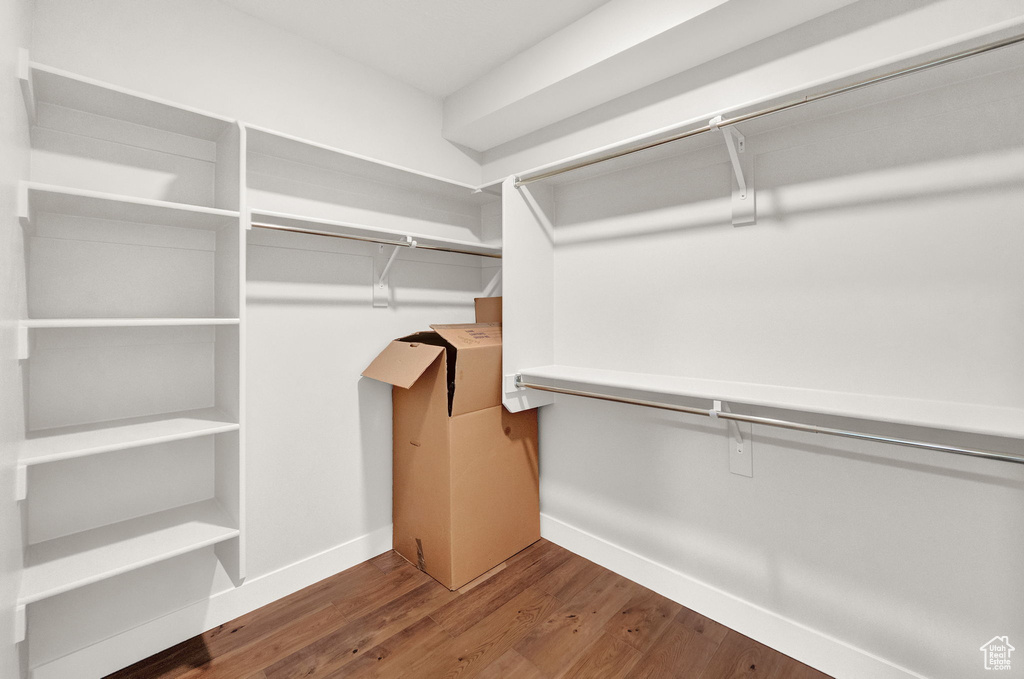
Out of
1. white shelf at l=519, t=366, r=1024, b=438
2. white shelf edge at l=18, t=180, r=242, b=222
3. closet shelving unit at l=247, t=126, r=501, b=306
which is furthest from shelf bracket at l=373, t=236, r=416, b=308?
white shelf at l=519, t=366, r=1024, b=438

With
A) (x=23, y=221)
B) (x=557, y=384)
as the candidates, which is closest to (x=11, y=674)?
(x=23, y=221)

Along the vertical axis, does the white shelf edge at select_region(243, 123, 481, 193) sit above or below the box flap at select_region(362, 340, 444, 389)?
above

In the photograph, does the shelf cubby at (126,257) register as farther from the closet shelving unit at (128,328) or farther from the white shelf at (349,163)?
the white shelf at (349,163)

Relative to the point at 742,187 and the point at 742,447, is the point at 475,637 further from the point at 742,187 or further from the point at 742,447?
the point at 742,187

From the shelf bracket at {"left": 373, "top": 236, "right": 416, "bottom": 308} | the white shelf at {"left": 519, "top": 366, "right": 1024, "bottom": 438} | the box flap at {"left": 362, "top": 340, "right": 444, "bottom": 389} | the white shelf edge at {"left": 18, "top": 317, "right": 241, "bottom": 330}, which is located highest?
the shelf bracket at {"left": 373, "top": 236, "right": 416, "bottom": 308}

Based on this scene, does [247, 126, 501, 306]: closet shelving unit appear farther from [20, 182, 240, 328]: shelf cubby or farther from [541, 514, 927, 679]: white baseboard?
[541, 514, 927, 679]: white baseboard

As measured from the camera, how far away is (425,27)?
6.26 ft

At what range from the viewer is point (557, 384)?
1.96m

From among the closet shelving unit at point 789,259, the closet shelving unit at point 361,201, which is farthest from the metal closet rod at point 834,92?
the closet shelving unit at point 361,201

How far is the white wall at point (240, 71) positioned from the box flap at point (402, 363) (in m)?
1.00

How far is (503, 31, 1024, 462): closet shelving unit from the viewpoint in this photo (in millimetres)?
1233

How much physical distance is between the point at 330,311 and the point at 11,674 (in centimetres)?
144

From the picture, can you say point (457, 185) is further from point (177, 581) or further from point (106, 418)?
point (177, 581)

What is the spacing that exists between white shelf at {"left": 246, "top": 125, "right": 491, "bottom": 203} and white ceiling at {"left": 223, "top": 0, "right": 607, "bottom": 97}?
1.80ft
